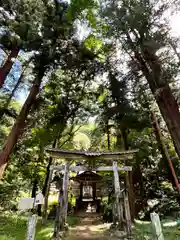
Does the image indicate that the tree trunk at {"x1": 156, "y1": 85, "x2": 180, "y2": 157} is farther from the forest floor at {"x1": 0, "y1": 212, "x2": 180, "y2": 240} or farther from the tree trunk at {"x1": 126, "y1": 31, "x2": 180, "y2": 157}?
the forest floor at {"x1": 0, "y1": 212, "x2": 180, "y2": 240}

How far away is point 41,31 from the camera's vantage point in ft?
34.4

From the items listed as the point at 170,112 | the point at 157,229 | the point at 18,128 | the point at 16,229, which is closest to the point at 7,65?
the point at 18,128

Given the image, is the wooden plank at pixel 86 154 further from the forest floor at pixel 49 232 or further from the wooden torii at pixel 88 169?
the forest floor at pixel 49 232

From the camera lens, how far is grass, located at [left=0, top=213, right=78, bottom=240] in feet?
22.9

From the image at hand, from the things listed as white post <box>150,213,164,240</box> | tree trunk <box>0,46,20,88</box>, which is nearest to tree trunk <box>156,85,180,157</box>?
white post <box>150,213,164,240</box>

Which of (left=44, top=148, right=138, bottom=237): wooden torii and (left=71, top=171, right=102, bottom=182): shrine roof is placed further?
(left=71, top=171, right=102, bottom=182): shrine roof

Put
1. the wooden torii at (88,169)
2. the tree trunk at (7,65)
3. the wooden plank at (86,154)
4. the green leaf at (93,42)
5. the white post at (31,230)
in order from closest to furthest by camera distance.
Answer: the white post at (31,230) → the wooden torii at (88,169) → the wooden plank at (86,154) → the tree trunk at (7,65) → the green leaf at (93,42)

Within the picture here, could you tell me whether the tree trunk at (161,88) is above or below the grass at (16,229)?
above

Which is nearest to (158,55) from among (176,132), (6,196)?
(176,132)

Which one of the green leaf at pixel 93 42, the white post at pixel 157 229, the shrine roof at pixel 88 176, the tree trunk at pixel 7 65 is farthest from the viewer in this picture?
the shrine roof at pixel 88 176

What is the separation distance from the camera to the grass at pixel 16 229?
697cm

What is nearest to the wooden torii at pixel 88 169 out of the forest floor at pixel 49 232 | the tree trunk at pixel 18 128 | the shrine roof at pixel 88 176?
the forest floor at pixel 49 232

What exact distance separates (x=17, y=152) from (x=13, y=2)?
8534mm

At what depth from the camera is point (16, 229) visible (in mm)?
8055
